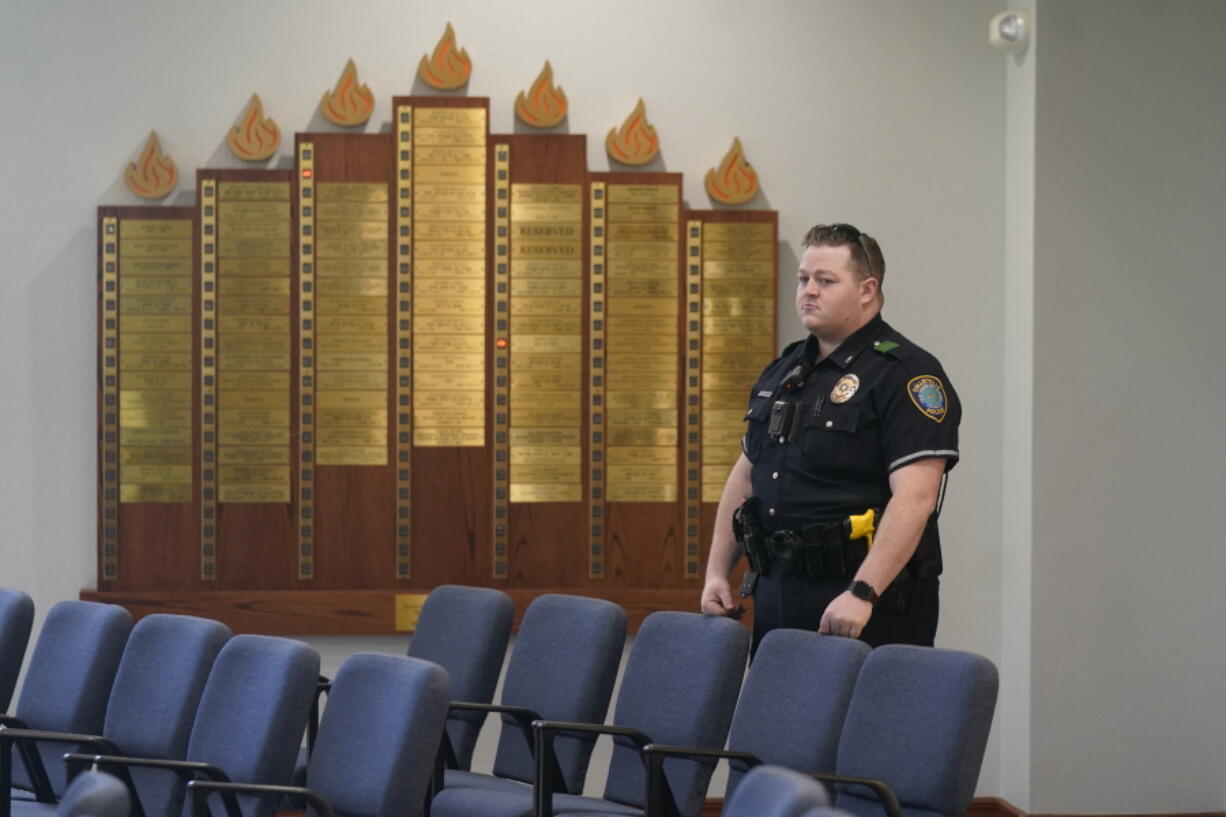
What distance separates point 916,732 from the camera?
286 centimetres

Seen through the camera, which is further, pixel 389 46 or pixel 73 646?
pixel 389 46

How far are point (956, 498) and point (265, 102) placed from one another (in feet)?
8.15

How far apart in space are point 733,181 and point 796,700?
7.07 ft

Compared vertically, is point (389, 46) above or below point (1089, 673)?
above

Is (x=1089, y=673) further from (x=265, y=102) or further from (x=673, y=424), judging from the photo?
(x=265, y=102)

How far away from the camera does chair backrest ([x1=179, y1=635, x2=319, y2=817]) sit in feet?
9.86

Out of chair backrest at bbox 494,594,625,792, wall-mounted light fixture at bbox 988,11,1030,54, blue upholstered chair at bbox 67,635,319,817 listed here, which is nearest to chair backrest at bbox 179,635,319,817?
blue upholstered chair at bbox 67,635,319,817

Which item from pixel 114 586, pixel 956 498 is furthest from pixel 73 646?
pixel 956 498

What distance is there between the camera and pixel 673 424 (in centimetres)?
484

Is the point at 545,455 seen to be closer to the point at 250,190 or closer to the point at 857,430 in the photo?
the point at 250,190

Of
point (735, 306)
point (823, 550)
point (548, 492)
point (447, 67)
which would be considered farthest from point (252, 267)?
point (823, 550)

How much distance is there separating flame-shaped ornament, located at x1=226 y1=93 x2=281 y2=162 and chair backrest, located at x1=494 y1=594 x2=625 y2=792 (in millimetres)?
1746

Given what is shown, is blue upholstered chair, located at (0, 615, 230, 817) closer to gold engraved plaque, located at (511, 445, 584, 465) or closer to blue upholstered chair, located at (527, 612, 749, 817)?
blue upholstered chair, located at (527, 612, 749, 817)

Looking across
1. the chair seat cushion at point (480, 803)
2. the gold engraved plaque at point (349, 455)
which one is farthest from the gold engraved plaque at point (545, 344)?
the chair seat cushion at point (480, 803)
